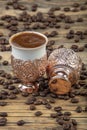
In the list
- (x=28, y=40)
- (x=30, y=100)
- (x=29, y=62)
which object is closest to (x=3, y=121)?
(x=30, y=100)

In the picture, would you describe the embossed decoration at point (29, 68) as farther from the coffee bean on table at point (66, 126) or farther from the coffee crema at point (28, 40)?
the coffee bean on table at point (66, 126)

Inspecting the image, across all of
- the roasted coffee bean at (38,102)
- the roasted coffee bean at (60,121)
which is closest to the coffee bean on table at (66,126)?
the roasted coffee bean at (60,121)

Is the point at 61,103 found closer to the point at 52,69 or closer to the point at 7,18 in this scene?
the point at 52,69

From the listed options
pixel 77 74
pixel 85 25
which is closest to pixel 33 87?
pixel 77 74

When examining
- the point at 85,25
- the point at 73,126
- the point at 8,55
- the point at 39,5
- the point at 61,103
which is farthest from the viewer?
the point at 39,5

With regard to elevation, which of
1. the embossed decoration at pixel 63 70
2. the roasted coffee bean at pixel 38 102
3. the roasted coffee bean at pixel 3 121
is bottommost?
the roasted coffee bean at pixel 3 121

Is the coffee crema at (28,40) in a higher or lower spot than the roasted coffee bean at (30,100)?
higher
